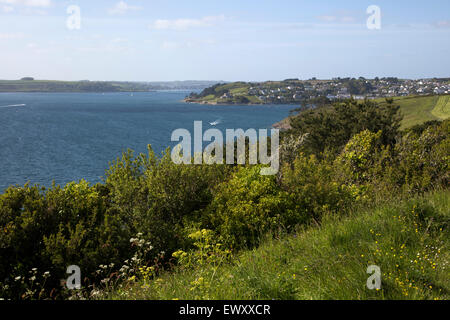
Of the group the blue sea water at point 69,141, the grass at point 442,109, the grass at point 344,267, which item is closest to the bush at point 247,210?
the grass at point 344,267

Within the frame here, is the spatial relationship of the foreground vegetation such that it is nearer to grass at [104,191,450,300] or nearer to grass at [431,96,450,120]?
grass at [104,191,450,300]

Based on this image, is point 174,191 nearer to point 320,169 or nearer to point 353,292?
point 320,169

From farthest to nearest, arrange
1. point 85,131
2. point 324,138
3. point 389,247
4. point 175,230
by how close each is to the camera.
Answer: point 85,131
point 324,138
point 175,230
point 389,247

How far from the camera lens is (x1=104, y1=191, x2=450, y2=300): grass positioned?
4125mm

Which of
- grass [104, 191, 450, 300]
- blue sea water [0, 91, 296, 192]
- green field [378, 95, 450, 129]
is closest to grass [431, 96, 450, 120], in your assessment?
green field [378, 95, 450, 129]

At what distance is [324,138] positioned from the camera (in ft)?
149

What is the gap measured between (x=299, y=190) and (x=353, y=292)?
708 cm

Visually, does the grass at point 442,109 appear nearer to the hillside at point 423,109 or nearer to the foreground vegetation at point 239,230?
the hillside at point 423,109

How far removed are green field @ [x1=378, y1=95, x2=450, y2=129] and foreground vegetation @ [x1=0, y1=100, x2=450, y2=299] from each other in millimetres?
79244

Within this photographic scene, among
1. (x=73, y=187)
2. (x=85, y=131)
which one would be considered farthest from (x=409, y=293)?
(x=85, y=131)

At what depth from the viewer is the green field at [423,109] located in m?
87.3

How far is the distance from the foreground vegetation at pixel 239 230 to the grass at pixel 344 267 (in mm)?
21

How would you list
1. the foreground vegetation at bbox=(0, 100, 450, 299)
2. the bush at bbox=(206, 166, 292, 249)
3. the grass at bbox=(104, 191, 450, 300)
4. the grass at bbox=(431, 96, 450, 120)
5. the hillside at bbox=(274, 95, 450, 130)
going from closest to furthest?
the grass at bbox=(104, 191, 450, 300) < the foreground vegetation at bbox=(0, 100, 450, 299) < the bush at bbox=(206, 166, 292, 249) < the grass at bbox=(431, 96, 450, 120) < the hillside at bbox=(274, 95, 450, 130)
